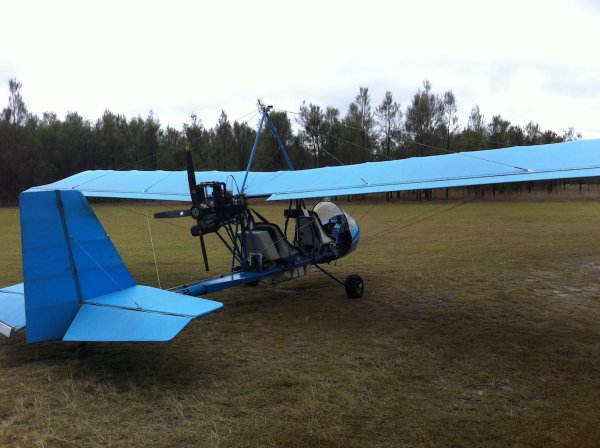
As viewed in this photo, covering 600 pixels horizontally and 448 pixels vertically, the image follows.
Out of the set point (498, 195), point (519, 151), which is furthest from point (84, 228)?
point (498, 195)

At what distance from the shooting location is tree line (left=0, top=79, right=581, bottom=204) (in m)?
45.1

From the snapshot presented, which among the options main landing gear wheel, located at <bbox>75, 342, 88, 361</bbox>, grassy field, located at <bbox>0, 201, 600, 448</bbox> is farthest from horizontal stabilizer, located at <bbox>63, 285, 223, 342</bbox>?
main landing gear wheel, located at <bbox>75, 342, 88, 361</bbox>

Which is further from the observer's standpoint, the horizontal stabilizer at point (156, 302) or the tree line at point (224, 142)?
the tree line at point (224, 142)

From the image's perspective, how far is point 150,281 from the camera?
9195 mm

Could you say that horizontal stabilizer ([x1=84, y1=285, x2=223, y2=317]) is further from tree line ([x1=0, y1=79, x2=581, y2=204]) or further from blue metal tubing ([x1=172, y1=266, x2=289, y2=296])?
tree line ([x1=0, y1=79, x2=581, y2=204])

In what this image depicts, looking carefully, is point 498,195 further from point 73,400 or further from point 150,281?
point 73,400

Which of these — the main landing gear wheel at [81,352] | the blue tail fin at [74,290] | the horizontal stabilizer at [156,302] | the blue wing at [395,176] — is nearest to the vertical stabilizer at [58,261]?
the blue tail fin at [74,290]

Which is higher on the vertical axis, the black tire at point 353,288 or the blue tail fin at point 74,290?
the blue tail fin at point 74,290

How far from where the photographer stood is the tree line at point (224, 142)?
45.1 m

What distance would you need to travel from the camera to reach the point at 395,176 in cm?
608

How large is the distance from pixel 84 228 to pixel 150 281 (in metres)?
4.90

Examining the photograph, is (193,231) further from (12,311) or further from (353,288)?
(353,288)

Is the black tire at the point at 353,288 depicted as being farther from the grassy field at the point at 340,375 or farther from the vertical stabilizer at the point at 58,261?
the vertical stabilizer at the point at 58,261

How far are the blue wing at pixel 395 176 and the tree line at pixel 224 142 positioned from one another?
113 feet
